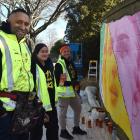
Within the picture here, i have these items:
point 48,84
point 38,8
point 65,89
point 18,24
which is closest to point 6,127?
point 18,24

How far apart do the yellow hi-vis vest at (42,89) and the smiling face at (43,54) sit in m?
0.20

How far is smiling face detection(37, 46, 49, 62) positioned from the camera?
20.8 feet

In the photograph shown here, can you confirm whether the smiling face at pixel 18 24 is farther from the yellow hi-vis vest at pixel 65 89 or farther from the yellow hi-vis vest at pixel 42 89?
the yellow hi-vis vest at pixel 65 89

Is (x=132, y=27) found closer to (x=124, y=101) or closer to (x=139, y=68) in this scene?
(x=139, y=68)

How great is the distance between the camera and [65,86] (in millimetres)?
8398

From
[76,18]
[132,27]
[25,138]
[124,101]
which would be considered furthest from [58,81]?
[76,18]

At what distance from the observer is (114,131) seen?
25.0ft

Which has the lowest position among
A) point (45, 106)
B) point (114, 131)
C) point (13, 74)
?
point (114, 131)

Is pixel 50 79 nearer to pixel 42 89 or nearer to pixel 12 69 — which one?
pixel 42 89

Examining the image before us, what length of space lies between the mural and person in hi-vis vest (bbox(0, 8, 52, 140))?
1523mm

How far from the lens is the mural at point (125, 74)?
18.7ft

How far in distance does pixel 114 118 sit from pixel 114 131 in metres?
0.21

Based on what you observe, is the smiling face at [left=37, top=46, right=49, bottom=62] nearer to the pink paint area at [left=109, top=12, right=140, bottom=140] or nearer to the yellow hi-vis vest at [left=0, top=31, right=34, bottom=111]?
the pink paint area at [left=109, top=12, right=140, bottom=140]

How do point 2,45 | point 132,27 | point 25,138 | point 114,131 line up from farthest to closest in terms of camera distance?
point 114,131 → point 132,27 → point 25,138 → point 2,45
